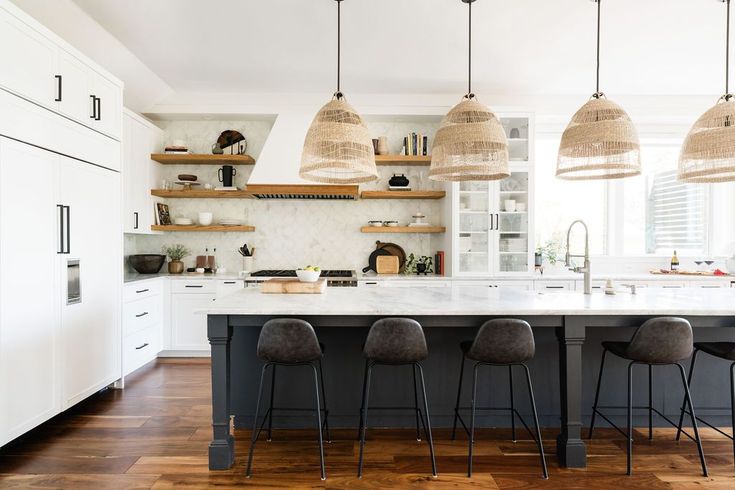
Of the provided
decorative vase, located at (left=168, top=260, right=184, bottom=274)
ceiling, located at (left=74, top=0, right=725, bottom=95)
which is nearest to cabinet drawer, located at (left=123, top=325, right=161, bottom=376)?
decorative vase, located at (left=168, top=260, right=184, bottom=274)

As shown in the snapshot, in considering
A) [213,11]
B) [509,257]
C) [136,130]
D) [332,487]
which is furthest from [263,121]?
[332,487]

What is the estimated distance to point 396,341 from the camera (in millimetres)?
2359

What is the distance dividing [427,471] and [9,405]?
2.46m

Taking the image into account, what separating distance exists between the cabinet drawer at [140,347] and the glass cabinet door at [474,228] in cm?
339

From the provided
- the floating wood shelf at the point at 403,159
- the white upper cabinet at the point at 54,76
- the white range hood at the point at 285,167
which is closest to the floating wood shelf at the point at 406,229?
the white range hood at the point at 285,167

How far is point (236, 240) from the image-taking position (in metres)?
5.46

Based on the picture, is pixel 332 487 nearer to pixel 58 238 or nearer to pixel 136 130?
pixel 58 238

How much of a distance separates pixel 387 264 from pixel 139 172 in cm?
299

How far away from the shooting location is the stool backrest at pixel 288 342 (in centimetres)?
235

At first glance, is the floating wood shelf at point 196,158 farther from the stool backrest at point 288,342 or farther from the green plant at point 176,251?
the stool backrest at point 288,342

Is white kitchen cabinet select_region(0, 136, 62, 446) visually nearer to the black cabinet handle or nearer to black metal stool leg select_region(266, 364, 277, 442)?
the black cabinet handle

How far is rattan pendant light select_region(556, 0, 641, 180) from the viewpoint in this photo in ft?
8.24

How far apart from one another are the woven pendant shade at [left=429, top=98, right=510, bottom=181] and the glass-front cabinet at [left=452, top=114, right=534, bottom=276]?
206cm

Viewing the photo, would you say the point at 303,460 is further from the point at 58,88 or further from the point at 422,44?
the point at 422,44
